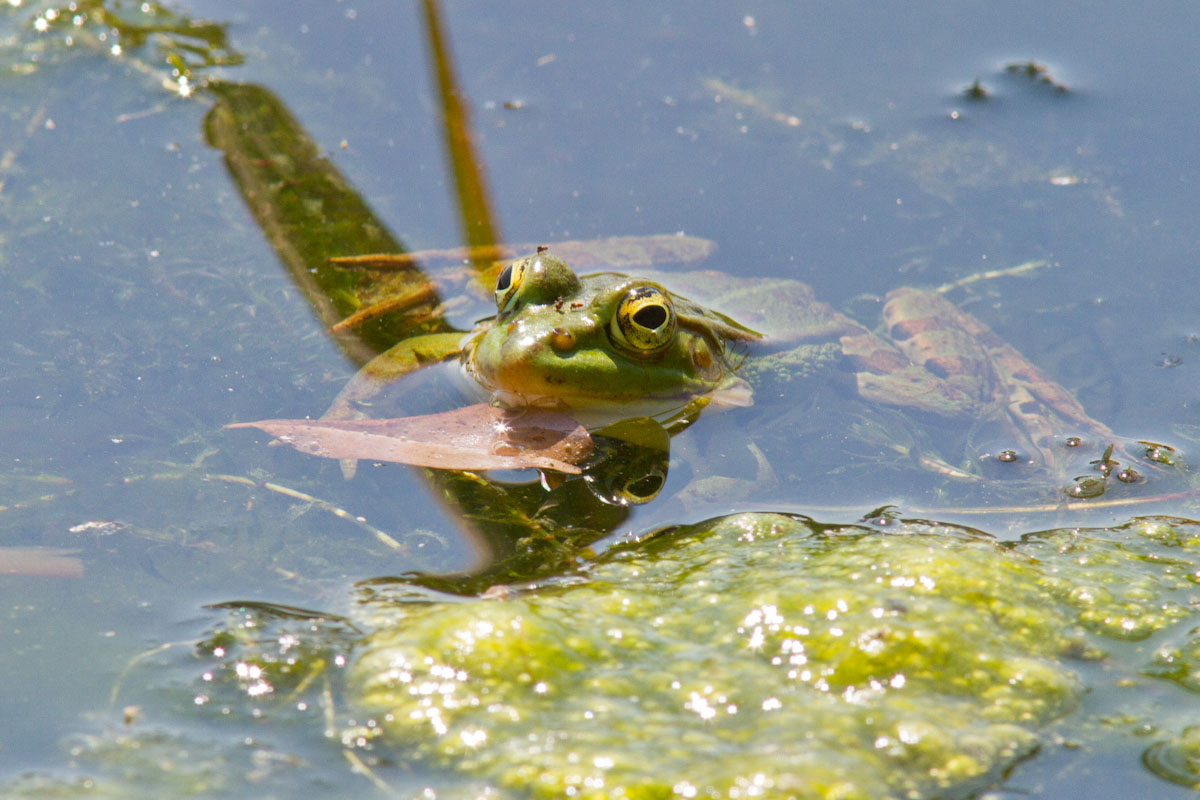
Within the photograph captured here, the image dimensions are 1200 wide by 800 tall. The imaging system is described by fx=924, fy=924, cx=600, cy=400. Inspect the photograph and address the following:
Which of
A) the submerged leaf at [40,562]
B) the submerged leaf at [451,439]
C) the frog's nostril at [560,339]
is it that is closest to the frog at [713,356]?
the frog's nostril at [560,339]

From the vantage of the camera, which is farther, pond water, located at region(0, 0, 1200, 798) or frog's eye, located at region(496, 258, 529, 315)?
frog's eye, located at region(496, 258, 529, 315)

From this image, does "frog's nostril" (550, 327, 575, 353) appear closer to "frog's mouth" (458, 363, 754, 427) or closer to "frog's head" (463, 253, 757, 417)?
"frog's head" (463, 253, 757, 417)

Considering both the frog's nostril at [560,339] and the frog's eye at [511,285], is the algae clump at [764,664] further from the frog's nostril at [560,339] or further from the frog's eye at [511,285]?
the frog's eye at [511,285]

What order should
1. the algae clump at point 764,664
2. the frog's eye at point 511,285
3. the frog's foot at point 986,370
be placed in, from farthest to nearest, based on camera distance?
the frog's foot at point 986,370, the frog's eye at point 511,285, the algae clump at point 764,664

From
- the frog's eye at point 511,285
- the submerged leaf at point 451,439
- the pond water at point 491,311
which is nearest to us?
the pond water at point 491,311

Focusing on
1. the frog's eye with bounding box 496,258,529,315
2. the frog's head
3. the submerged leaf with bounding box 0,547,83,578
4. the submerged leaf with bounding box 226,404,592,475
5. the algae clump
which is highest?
the frog's eye with bounding box 496,258,529,315

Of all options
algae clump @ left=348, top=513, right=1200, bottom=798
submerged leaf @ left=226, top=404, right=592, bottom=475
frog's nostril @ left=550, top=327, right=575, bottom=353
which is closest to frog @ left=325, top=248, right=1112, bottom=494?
frog's nostril @ left=550, top=327, right=575, bottom=353

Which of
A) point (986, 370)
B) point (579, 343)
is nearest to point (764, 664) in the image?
point (579, 343)
